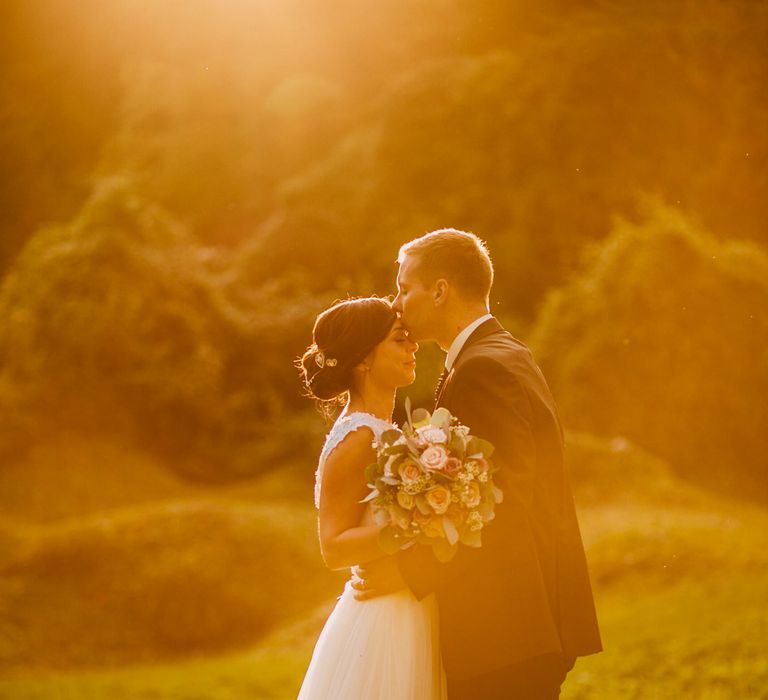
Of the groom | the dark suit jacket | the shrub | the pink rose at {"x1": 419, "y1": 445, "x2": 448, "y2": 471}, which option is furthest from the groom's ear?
the shrub

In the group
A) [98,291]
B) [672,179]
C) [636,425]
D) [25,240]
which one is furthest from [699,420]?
[25,240]

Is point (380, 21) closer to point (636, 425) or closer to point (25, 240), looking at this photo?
point (25, 240)

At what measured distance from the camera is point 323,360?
4598 millimetres

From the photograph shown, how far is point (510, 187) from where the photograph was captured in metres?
19.9

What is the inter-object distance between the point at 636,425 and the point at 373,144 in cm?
825

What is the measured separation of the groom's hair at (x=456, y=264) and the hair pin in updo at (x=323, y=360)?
1.77 ft

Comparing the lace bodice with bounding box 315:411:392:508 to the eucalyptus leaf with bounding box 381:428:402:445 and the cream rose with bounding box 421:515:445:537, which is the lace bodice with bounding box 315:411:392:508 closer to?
the eucalyptus leaf with bounding box 381:428:402:445

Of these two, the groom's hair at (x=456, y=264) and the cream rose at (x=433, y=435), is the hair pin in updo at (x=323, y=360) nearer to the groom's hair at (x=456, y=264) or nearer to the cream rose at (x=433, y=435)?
the groom's hair at (x=456, y=264)

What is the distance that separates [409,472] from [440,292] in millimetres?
1013

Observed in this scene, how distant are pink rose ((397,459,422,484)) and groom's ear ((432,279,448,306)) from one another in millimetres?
930

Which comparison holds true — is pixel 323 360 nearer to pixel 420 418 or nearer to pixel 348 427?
pixel 348 427

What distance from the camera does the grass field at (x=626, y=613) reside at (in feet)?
30.6

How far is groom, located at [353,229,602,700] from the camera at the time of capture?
12.9 feet

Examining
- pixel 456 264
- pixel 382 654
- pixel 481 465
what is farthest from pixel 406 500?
pixel 456 264
